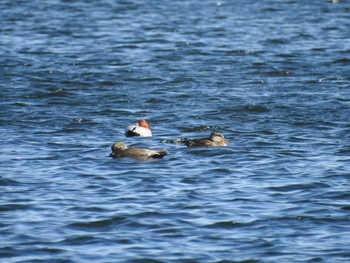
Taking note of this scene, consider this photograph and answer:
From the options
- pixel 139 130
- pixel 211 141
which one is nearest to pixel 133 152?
pixel 211 141

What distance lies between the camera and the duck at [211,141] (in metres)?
17.8

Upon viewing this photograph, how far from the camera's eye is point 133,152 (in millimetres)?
17109

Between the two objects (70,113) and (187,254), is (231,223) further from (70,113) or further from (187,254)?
(70,113)

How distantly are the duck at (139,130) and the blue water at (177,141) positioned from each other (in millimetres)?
158

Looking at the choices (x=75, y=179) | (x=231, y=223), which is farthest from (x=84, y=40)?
(x=231, y=223)

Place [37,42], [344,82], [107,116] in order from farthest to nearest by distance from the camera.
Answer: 1. [37,42]
2. [344,82]
3. [107,116]

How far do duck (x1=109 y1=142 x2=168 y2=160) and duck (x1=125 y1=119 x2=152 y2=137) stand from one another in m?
1.60

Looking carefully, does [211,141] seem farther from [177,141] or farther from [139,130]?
[139,130]

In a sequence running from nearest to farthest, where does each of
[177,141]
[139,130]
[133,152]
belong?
[133,152] → [177,141] → [139,130]

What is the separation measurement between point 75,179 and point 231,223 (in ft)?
11.1

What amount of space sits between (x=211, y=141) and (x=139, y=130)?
1.66 meters

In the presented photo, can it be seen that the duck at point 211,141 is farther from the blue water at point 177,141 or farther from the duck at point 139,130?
the duck at point 139,130

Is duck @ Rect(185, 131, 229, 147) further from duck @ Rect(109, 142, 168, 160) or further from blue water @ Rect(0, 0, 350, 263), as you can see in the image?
duck @ Rect(109, 142, 168, 160)

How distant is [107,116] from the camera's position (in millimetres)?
21078
